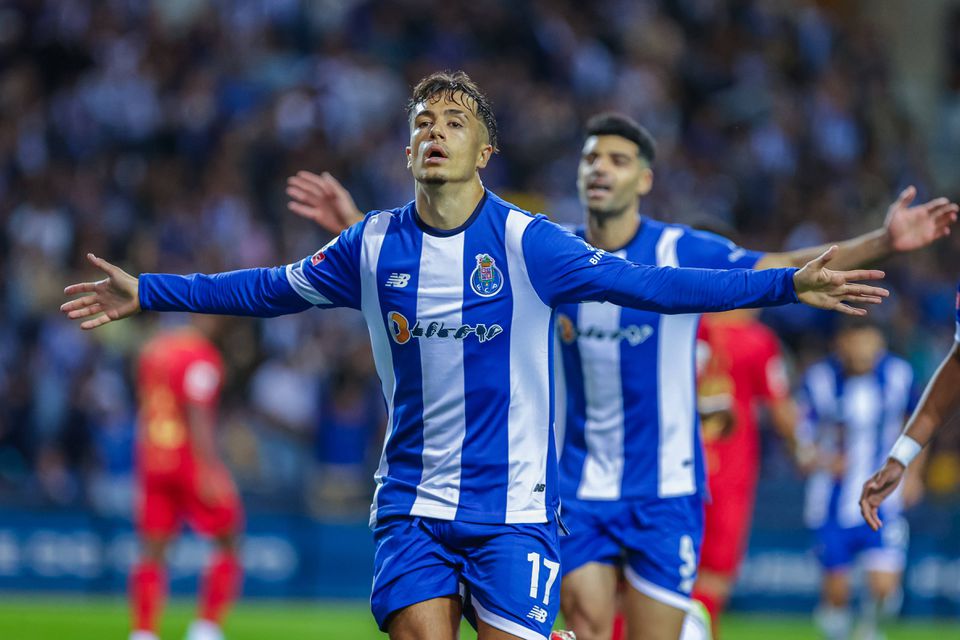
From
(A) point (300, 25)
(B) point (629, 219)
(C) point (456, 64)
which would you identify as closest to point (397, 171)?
(C) point (456, 64)

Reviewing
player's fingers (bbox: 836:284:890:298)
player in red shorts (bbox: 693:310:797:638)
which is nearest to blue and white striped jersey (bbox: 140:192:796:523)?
player's fingers (bbox: 836:284:890:298)

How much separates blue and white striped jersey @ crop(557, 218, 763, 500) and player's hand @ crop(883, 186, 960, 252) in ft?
2.96

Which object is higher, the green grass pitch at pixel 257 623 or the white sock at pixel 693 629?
the white sock at pixel 693 629

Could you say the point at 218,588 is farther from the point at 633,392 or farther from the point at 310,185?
the point at 633,392

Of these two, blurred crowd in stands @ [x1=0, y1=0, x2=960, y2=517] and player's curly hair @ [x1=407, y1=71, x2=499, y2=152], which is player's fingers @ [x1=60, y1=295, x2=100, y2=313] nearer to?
player's curly hair @ [x1=407, y1=71, x2=499, y2=152]

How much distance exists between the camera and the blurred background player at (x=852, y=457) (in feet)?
38.4

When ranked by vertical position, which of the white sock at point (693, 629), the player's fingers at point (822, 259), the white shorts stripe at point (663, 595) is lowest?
the white sock at point (693, 629)

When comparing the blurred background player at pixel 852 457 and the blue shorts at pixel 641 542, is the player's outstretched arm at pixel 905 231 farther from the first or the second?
the blurred background player at pixel 852 457

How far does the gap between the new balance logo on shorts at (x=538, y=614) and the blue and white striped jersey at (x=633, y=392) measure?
151cm

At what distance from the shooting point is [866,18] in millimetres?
21125

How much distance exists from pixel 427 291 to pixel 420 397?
406 mm

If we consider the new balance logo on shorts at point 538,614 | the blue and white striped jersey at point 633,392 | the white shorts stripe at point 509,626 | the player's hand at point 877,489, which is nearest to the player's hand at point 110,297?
the white shorts stripe at point 509,626

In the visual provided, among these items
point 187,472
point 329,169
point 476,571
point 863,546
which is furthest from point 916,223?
point 329,169

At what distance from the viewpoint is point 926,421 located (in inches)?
251
